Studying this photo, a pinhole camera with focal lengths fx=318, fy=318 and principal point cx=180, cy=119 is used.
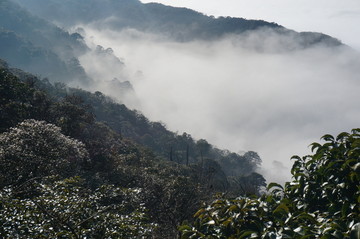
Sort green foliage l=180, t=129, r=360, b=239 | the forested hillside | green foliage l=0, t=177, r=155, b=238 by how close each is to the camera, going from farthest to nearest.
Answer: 1. the forested hillside
2. green foliage l=0, t=177, r=155, b=238
3. green foliage l=180, t=129, r=360, b=239

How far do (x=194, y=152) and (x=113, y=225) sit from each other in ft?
303

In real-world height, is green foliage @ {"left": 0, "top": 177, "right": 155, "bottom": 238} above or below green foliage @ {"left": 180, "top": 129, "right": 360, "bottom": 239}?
below

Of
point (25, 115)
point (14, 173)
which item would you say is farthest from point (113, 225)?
point (25, 115)

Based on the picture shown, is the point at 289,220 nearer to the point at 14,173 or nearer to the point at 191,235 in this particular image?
the point at 191,235

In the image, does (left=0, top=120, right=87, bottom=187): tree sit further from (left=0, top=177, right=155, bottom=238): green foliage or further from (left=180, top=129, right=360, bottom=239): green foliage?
(left=180, top=129, right=360, bottom=239): green foliage

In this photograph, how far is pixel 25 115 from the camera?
29.9 meters

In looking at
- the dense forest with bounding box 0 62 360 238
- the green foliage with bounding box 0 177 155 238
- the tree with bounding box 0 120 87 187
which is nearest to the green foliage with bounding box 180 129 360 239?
the dense forest with bounding box 0 62 360 238

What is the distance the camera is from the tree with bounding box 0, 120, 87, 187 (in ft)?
52.0

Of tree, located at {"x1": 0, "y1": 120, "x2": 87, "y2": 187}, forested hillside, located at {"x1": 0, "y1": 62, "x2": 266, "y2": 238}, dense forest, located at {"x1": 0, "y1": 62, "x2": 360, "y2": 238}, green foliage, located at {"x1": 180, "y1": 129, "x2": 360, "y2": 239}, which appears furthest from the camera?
tree, located at {"x1": 0, "y1": 120, "x2": 87, "y2": 187}

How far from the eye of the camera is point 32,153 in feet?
56.7

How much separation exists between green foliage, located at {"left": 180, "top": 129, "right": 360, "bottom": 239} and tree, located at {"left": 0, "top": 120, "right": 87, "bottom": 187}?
12.4 m

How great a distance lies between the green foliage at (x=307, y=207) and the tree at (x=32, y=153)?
12352 millimetres

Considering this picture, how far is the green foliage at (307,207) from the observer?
382 centimetres

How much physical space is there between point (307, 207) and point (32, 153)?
15825 millimetres
